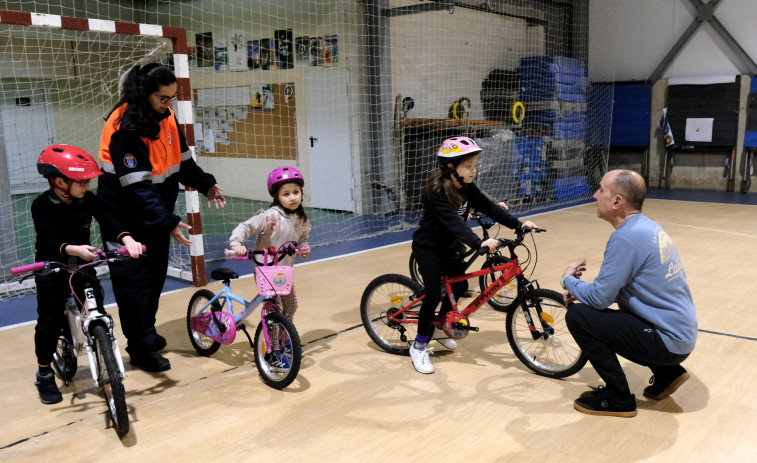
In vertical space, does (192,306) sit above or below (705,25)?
below

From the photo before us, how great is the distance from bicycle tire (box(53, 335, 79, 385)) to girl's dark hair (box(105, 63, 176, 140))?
117 centimetres

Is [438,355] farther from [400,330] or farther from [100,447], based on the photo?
[100,447]

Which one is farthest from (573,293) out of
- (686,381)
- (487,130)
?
(487,130)

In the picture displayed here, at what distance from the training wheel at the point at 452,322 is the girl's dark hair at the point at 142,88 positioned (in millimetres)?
1871

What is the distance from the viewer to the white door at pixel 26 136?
10.4 meters

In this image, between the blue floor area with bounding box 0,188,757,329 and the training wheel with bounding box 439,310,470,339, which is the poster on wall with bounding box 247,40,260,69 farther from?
the training wheel with bounding box 439,310,470,339

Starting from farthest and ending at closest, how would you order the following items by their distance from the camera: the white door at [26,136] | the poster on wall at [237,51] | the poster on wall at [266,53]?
the white door at [26,136], the poster on wall at [237,51], the poster on wall at [266,53]

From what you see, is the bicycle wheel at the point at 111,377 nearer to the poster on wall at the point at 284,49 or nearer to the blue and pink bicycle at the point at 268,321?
the blue and pink bicycle at the point at 268,321

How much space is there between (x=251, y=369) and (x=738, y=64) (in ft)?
35.2

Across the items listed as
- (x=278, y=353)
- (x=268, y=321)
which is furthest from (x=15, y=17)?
(x=278, y=353)

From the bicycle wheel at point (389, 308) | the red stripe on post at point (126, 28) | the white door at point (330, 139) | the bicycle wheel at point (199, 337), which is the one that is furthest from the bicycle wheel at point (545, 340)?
the white door at point (330, 139)

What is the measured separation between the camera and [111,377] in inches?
103

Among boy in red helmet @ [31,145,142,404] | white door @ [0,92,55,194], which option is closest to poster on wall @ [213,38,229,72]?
white door @ [0,92,55,194]

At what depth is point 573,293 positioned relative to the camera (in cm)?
273
